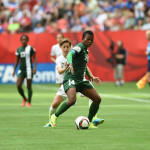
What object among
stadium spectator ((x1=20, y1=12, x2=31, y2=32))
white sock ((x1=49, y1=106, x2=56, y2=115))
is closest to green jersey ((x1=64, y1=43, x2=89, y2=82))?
white sock ((x1=49, y1=106, x2=56, y2=115))

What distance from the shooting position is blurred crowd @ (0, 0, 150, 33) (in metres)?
32.7

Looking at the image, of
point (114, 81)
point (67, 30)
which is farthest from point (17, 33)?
point (114, 81)

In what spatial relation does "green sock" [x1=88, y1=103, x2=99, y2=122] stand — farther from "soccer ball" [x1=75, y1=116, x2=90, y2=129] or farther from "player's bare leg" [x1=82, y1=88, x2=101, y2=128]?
"soccer ball" [x1=75, y1=116, x2=90, y2=129]

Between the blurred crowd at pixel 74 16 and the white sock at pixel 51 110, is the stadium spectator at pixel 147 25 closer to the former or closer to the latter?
the blurred crowd at pixel 74 16

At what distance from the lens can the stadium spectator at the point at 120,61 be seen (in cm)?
3041

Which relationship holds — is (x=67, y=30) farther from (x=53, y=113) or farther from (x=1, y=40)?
Answer: (x=53, y=113)

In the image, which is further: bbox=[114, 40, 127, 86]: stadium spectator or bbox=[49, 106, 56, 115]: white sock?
bbox=[114, 40, 127, 86]: stadium spectator

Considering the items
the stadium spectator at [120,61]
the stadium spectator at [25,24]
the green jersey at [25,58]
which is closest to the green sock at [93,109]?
the green jersey at [25,58]

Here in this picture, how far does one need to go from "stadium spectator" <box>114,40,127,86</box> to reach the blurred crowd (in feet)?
7.45

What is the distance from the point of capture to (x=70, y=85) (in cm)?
1088

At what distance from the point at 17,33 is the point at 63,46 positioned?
20.6m

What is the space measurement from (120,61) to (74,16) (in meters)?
4.88

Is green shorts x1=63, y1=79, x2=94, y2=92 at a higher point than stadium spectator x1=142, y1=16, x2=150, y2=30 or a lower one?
lower

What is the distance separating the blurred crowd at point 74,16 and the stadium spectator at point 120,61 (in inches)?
89.4
